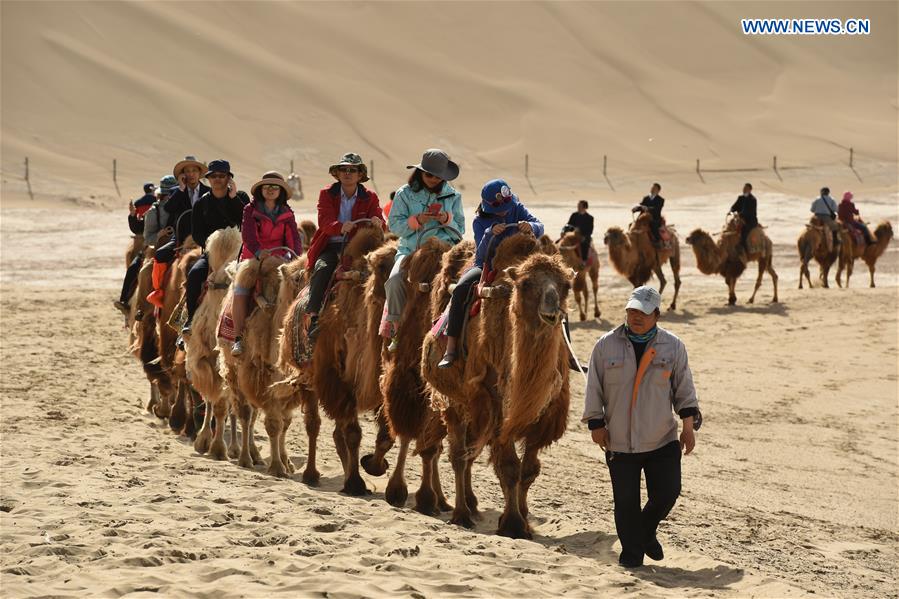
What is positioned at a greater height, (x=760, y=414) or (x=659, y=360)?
(x=659, y=360)

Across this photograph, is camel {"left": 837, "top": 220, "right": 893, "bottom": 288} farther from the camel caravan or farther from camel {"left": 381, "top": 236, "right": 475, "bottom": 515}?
camel {"left": 381, "top": 236, "right": 475, "bottom": 515}

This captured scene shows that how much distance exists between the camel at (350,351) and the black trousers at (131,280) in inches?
224

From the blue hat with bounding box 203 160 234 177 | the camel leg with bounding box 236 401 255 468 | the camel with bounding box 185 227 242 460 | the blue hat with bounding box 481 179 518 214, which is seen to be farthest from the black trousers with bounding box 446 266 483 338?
the blue hat with bounding box 203 160 234 177

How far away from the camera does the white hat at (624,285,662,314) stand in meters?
7.55

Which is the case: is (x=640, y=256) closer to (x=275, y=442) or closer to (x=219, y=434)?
(x=219, y=434)

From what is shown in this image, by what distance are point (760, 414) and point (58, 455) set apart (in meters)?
9.19

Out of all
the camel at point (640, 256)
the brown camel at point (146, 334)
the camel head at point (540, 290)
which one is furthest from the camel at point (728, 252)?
the camel head at point (540, 290)

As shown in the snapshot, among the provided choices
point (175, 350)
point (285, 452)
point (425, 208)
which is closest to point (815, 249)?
point (175, 350)

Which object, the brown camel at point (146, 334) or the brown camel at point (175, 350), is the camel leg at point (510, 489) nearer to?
the brown camel at point (175, 350)

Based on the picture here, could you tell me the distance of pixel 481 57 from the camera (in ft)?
261

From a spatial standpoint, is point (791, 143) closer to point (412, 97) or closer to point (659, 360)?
point (412, 97)

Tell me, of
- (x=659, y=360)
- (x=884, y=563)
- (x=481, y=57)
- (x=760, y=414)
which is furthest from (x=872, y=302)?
(x=481, y=57)

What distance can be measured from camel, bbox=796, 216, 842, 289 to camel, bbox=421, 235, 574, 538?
73.6ft

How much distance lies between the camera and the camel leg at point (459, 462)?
9.05 m
